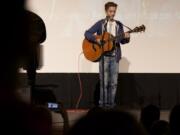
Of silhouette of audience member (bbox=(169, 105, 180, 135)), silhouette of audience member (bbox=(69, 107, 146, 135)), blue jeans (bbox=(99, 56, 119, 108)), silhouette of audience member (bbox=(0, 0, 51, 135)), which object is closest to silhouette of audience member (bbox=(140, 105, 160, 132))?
silhouette of audience member (bbox=(169, 105, 180, 135))

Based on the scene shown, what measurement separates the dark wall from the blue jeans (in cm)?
80

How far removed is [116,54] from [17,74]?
18.7 ft

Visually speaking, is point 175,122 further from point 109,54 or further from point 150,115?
point 109,54

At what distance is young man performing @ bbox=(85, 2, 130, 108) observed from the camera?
613 cm

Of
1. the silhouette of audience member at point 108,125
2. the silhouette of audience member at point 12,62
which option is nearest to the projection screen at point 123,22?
the silhouette of audience member at point 108,125

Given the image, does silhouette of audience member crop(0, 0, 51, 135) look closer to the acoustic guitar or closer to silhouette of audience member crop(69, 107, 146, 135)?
silhouette of audience member crop(69, 107, 146, 135)

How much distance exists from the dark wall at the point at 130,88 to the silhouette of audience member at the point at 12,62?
681 cm

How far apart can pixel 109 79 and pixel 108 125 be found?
574cm

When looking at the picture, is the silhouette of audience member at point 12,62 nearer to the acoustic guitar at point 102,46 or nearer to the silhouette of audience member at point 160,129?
the silhouette of audience member at point 160,129

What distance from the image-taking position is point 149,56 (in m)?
7.51

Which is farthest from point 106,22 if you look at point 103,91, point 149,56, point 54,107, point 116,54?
point 54,107

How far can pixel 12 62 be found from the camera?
0.48 m

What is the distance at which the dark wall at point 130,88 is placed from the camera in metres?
7.30

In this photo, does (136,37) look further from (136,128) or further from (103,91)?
(136,128)
